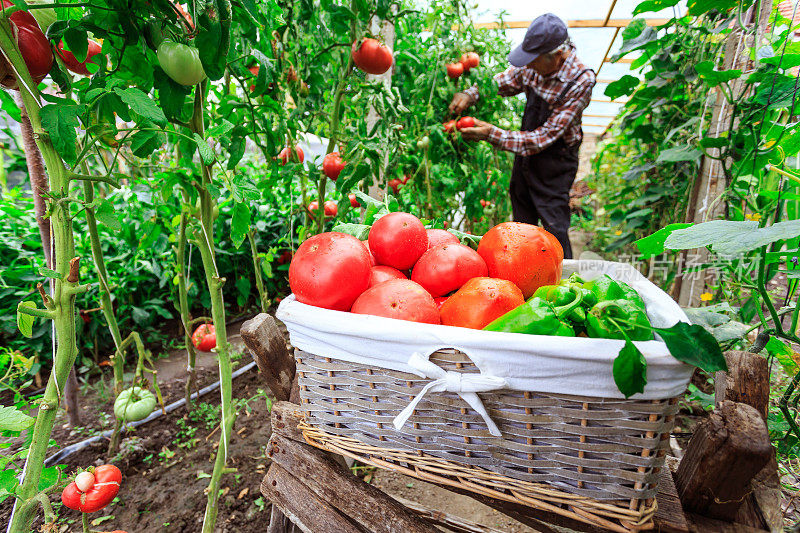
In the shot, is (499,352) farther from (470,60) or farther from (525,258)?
(470,60)

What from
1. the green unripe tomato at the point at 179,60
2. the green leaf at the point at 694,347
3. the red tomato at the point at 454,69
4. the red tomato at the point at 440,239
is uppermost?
the red tomato at the point at 454,69

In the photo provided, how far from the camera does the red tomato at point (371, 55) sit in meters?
1.53

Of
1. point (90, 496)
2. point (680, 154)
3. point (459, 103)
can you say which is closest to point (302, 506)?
point (90, 496)

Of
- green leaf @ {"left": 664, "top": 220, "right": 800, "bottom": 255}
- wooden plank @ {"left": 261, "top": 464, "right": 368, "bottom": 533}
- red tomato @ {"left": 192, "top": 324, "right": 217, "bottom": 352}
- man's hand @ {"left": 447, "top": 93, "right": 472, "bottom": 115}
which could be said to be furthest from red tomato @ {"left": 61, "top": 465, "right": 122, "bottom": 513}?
man's hand @ {"left": 447, "top": 93, "right": 472, "bottom": 115}

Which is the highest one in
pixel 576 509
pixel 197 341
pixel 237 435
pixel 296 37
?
pixel 296 37

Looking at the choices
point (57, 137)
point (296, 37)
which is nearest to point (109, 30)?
point (57, 137)

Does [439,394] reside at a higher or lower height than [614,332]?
lower

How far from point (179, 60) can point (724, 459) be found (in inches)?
47.1

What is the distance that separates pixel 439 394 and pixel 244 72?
1.38 m

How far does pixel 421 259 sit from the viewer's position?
3.08 feet

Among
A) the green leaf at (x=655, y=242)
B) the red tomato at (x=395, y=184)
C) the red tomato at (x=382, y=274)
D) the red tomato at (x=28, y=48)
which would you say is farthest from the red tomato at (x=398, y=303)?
the red tomato at (x=395, y=184)

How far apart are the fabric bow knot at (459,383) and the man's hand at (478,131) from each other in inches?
82.1

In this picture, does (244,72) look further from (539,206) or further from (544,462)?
(539,206)

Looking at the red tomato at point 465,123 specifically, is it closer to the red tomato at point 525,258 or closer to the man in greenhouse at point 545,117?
the man in greenhouse at point 545,117
